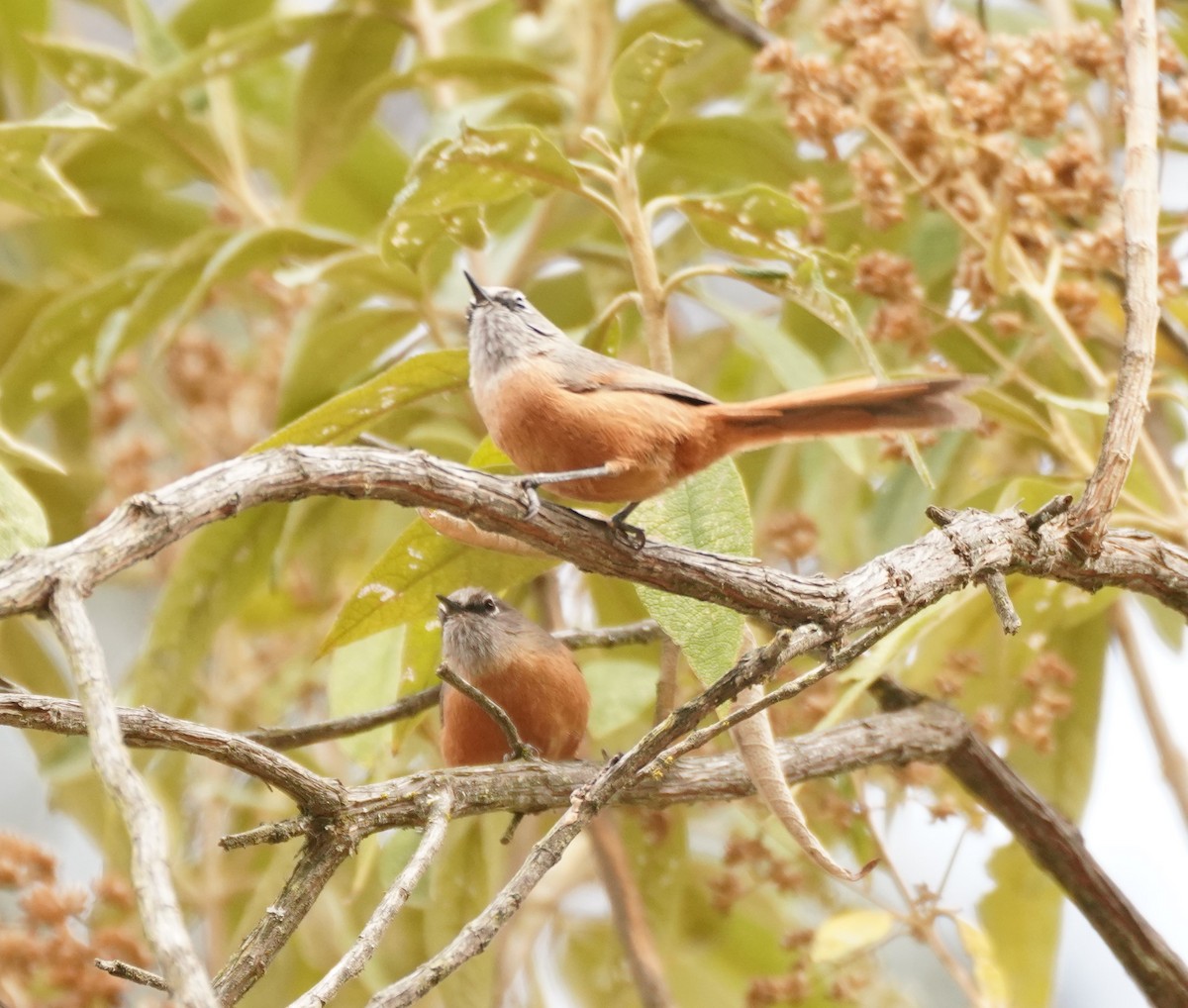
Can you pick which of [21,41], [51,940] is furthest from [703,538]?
[21,41]

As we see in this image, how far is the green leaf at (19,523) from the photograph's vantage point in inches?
44.2

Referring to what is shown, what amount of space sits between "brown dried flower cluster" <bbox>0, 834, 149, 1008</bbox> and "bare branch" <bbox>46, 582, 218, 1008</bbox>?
4.47ft

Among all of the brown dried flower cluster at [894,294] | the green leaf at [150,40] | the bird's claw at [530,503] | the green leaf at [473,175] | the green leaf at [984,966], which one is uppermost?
the green leaf at [150,40]

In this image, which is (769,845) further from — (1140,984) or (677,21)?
(677,21)

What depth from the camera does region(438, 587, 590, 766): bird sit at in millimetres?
1863

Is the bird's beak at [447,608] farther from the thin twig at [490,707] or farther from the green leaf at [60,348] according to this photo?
the green leaf at [60,348]

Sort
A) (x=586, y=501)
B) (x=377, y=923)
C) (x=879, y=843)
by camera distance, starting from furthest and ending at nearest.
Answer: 1. (x=879, y=843)
2. (x=586, y=501)
3. (x=377, y=923)

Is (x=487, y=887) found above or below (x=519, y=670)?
below

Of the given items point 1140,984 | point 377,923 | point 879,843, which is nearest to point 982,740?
point 879,843

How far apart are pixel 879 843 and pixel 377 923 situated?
868 mm

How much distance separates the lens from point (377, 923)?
1.00m

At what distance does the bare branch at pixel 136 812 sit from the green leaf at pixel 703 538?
654 mm

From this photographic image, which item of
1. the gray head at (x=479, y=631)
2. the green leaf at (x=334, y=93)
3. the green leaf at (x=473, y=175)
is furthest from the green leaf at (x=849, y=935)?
the green leaf at (x=334, y=93)

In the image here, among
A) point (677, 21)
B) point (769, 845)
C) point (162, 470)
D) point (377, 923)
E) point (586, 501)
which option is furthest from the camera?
point (162, 470)
